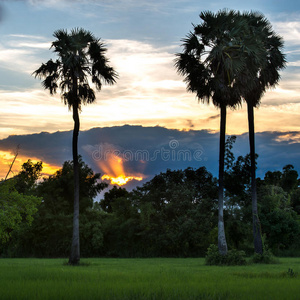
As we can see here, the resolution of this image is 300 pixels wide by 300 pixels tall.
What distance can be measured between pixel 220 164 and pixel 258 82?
26.4 ft

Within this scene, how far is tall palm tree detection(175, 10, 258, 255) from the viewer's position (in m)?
34.0

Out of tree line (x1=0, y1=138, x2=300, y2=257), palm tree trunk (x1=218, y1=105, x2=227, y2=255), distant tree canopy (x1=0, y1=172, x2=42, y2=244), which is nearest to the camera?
distant tree canopy (x1=0, y1=172, x2=42, y2=244)

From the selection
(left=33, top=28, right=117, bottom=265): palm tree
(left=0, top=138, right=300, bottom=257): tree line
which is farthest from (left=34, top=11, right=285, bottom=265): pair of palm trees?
(left=0, top=138, right=300, bottom=257): tree line

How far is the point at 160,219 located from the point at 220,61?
20320mm

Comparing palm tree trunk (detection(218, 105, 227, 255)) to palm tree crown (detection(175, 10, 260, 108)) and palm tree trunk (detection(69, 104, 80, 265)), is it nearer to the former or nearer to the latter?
palm tree crown (detection(175, 10, 260, 108))

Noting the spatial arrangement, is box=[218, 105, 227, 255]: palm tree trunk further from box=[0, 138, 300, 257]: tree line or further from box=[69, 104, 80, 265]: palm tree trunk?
box=[0, 138, 300, 257]: tree line

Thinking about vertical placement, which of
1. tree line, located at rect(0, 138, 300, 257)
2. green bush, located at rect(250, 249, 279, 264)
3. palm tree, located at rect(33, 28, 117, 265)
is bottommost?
green bush, located at rect(250, 249, 279, 264)

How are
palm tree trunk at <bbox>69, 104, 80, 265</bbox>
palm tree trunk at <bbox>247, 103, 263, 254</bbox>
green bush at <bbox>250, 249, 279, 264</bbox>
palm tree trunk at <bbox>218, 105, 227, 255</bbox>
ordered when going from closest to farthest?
palm tree trunk at <bbox>69, 104, 80, 265</bbox> → palm tree trunk at <bbox>218, 105, 227, 255</bbox> → green bush at <bbox>250, 249, 279, 264</bbox> → palm tree trunk at <bbox>247, 103, 263, 254</bbox>

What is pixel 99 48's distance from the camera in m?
34.8

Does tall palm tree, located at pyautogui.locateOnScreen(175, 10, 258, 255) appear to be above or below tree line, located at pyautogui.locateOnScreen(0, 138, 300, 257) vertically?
above

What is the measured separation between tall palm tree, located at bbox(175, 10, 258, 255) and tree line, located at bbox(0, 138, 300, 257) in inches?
543

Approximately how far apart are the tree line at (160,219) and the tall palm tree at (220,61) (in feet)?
45.2

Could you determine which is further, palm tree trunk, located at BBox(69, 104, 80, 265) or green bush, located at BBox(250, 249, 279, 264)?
green bush, located at BBox(250, 249, 279, 264)

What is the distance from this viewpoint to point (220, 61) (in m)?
34.7
